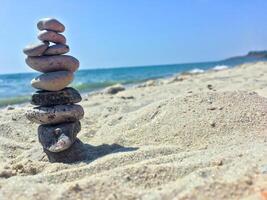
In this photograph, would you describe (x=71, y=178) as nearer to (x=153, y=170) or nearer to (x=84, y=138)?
(x=153, y=170)

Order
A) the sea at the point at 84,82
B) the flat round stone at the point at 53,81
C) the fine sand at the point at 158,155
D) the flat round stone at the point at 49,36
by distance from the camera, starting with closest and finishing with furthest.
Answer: the fine sand at the point at 158,155 → the flat round stone at the point at 53,81 → the flat round stone at the point at 49,36 → the sea at the point at 84,82

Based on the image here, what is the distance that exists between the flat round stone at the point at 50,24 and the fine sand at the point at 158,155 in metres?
1.49

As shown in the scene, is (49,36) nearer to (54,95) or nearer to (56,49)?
(56,49)

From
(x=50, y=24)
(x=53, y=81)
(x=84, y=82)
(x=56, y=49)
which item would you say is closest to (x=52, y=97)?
(x=53, y=81)

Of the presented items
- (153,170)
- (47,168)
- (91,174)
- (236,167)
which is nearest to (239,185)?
(236,167)

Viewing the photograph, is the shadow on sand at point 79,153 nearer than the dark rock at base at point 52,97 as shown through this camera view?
Yes

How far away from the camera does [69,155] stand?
5379 millimetres

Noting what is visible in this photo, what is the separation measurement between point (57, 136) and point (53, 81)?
66 cm

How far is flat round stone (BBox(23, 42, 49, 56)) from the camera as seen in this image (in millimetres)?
5449

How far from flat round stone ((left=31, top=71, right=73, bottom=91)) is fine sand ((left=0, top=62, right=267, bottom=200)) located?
2.64 ft

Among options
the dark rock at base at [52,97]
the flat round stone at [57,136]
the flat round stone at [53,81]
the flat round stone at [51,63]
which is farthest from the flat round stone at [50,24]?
the flat round stone at [57,136]

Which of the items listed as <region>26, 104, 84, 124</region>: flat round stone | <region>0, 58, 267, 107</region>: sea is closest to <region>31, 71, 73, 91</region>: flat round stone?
<region>26, 104, 84, 124</region>: flat round stone

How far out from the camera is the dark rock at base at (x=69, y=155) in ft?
17.5

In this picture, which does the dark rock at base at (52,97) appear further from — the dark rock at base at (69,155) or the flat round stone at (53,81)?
the dark rock at base at (69,155)
